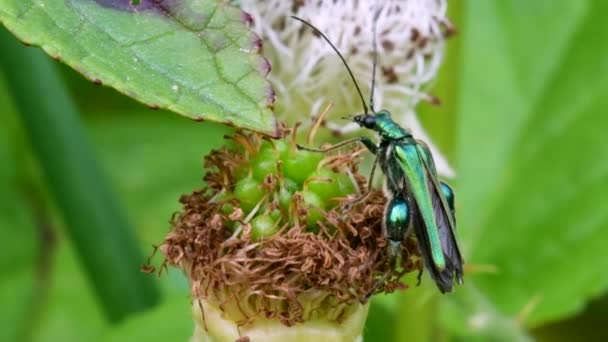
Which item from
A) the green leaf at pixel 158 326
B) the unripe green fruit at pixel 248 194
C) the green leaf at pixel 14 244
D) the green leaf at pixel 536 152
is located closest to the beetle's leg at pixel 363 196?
the unripe green fruit at pixel 248 194

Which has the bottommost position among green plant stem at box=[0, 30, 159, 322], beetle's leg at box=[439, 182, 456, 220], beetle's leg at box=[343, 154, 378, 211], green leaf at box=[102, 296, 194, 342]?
green leaf at box=[102, 296, 194, 342]

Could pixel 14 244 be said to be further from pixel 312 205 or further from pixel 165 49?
pixel 165 49

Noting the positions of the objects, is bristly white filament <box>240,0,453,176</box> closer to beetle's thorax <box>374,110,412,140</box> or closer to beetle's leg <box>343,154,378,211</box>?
beetle's thorax <box>374,110,412,140</box>

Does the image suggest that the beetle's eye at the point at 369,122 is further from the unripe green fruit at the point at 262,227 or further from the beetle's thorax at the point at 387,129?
the unripe green fruit at the point at 262,227

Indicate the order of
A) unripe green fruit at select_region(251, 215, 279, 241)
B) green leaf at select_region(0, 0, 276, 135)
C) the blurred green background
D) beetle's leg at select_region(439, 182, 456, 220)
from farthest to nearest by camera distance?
the blurred green background → beetle's leg at select_region(439, 182, 456, 220) → unripe green fruit at select_region(251, 215, 279, 241) → green leaf at select_region(0, 0, 276, 135)

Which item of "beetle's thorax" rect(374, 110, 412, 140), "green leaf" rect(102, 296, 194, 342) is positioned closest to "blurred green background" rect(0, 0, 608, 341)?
"green leaf" rect(102, 296, 194, 342)

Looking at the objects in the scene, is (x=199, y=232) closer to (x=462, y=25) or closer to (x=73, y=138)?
(x=73, y=138)

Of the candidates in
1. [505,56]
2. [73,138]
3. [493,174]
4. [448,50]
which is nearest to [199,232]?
[73,138]
